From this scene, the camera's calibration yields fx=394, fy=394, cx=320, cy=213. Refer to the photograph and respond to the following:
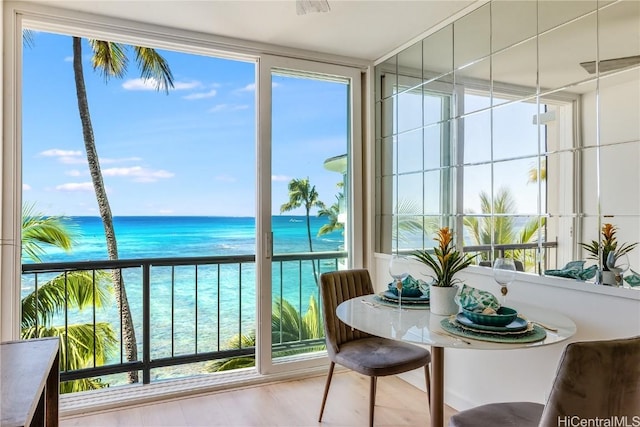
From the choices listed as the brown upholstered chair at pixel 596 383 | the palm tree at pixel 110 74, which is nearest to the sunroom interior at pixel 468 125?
the brown upholstered chair at pixel 596 383

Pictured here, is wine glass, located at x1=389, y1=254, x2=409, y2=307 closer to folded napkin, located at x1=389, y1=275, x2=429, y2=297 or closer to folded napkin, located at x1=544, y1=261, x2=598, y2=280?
folded napkin, located at x1=389, y1=275, x2=429, y2=297

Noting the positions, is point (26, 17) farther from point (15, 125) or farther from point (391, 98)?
point (391, 98)

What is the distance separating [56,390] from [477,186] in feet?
7.53

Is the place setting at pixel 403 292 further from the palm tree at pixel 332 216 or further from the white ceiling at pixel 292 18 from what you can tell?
the white ceiling at pixel 292 18

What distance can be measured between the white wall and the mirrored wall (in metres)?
0.08

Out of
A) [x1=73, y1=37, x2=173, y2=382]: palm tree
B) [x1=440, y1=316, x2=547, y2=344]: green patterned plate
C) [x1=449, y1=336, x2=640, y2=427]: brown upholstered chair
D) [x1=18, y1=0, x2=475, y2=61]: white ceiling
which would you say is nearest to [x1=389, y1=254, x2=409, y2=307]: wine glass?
[x1=440, y1=316, x2=547, y2=344]: green patterned plate

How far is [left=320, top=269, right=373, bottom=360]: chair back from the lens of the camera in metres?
2.30

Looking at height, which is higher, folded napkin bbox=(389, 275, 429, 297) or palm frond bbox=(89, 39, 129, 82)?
palm frond bbox=(89, 39, 129, 82)

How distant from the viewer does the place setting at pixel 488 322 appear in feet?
4.58

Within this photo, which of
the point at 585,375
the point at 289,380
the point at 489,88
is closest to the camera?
the point at 585,375

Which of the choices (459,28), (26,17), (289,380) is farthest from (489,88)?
(26,17)

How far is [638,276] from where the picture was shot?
1546 mm

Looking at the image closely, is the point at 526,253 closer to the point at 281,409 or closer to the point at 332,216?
the point at 332,216

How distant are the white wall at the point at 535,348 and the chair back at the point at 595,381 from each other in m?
0.57
